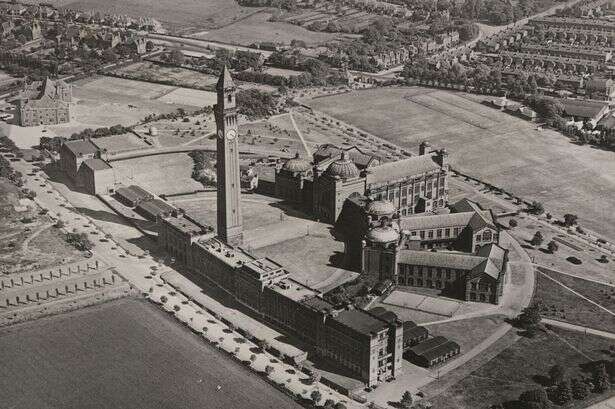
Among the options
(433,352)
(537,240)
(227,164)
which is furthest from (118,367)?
(537,240)

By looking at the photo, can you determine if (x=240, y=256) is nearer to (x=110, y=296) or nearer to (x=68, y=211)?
(x=110, y=296)

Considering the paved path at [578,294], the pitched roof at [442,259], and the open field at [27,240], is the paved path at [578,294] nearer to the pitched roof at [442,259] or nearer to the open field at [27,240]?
the pitched roof at [442,259]

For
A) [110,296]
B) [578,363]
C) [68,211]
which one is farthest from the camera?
[68,211]

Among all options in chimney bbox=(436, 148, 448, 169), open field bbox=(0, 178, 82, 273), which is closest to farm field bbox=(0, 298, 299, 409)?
open field bbox=(0, 178, 82, 273)

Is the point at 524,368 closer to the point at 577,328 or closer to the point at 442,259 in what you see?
the point at 577,328

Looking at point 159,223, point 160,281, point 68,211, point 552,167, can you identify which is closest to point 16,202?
point 68,211

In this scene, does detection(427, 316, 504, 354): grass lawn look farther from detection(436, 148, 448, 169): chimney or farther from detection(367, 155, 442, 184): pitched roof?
detection(436, 148, 448, 169): chimney

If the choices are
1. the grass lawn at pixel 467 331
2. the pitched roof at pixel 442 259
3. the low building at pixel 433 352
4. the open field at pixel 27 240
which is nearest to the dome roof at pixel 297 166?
the pitched roof at pixel 442 259
